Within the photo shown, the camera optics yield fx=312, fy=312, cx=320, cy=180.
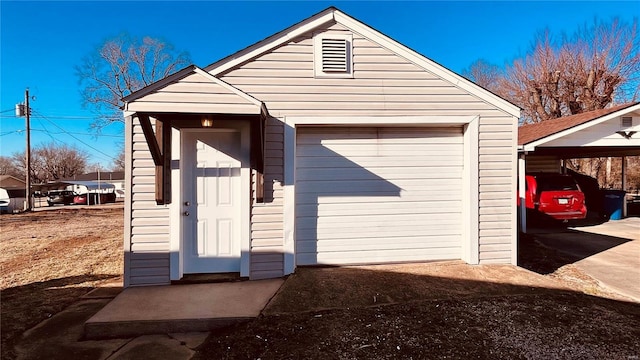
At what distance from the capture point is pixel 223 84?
12.1ft

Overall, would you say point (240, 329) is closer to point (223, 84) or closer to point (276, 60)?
point (223, 84)

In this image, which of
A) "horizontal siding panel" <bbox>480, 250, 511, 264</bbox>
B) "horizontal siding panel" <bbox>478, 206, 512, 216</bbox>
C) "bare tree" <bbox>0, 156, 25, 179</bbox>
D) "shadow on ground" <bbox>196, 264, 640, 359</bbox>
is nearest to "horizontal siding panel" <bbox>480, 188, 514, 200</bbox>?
"horizontal siding panel" <bbox>478, 206, 512, 216</bbox>

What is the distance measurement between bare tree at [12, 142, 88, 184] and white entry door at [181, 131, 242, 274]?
210ft

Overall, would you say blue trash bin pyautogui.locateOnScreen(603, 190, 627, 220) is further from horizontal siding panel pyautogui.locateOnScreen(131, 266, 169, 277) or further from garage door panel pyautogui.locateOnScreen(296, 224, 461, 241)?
horizontal siding panel pyautogui.locateOnScreen(131, 266, 169, 277)

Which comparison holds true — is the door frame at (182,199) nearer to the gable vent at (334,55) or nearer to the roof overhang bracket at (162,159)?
the roof overhang bracket at (162,159)

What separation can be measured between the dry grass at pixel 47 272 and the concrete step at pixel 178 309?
31.4 inches

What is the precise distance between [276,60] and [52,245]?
305 inches

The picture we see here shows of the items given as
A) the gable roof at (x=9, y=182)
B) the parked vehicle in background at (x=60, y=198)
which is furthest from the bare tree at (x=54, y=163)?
the parked vehicle in background at (x=60, y=198)

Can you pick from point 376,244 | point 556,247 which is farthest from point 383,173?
point 556,247

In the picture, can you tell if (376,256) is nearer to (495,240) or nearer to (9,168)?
(495,240)

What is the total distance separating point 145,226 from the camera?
4219 mm

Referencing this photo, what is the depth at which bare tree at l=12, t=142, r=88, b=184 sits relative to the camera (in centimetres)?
5191

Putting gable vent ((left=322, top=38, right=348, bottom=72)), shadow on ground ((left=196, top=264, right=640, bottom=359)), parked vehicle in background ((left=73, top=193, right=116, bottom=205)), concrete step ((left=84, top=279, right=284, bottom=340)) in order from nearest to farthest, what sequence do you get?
shadow on ground ((left=196, top=264, right=640, bottom=359))
concrete step ((left=84, top=279, right=284, bottom=340))
gable vent ((left=322, top=38, right=348, bottom=72))
parked vehicle in background ((left=73, top=193, right=116, bottom=205))

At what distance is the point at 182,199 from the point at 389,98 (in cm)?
334
